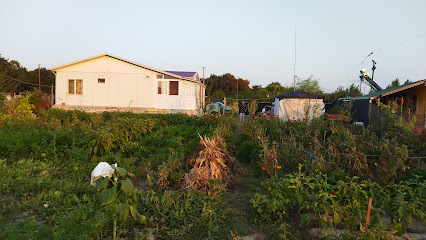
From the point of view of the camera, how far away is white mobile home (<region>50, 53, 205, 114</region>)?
63.5 feet

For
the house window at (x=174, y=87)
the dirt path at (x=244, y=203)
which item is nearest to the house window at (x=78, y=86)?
the house window at (x=174, y=87)

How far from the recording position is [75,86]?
19562 millimetres

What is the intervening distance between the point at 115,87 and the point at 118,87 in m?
0.20

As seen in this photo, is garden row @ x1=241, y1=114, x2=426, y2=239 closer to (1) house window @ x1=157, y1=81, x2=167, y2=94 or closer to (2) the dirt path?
(2) the dirt path

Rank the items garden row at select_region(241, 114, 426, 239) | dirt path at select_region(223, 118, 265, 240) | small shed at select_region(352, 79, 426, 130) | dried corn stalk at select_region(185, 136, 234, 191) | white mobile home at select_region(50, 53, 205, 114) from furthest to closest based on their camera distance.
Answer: white mobile home at select_region(50, 53, 205, 114) → small shed at select_region(352, 79, 426, 130) → dried corn stalk at select_region(185, 136, 234, 191) → dirt path at select_region(223, 118, 265, 240) → garden row at select_region(241, 114, 426, 239)

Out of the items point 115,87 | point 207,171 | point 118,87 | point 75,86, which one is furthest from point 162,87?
point 207,171

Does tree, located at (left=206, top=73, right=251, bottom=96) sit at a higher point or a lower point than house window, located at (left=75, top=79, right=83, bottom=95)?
higher

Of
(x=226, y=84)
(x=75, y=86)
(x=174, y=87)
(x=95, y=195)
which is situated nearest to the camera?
(x=95, y=195)

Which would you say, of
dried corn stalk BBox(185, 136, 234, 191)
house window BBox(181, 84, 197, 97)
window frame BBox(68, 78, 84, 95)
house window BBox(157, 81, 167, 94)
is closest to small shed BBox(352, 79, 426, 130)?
dried corn stalk BBox(185, 136, 234, 191)

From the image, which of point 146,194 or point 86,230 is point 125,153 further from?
point 86,230

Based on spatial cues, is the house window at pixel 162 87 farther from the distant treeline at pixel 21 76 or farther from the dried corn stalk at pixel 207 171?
the distant treeline at pixel 21 76

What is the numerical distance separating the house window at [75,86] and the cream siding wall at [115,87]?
0.68ft

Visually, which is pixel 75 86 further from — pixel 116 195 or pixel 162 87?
pixel 116 195

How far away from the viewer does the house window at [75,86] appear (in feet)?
64.1
